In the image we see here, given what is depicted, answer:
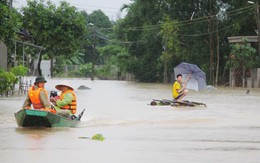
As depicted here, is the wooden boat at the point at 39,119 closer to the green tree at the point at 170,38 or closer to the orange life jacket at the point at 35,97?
the orange life jacket at the point at 35,97

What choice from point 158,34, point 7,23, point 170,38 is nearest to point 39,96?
point 7,23

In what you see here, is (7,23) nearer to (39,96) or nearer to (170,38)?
(39,96)

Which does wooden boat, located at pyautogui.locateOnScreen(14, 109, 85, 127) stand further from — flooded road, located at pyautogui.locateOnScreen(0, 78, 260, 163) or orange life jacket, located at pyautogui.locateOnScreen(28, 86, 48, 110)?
orange life jacket, located at pyautogui.locateOnScreen(28, 86, 48, 110)

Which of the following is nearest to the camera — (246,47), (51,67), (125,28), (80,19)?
(80,19)

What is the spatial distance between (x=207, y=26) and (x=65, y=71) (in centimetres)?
4281

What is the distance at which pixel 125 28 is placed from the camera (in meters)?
78.0

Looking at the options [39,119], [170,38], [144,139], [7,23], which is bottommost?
[144,139]

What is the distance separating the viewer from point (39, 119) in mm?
17562

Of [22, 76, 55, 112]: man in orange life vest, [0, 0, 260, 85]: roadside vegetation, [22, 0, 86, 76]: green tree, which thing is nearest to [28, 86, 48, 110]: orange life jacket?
[22, 76, 55, 112]: man in orange life vest

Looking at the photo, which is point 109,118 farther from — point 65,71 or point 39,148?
point 65,71

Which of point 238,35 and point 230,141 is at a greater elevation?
point 238,35

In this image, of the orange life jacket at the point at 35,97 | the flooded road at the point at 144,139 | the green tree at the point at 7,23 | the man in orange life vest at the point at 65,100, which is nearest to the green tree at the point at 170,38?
the green tree at the point at 7,23

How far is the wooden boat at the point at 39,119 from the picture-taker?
56.5ft

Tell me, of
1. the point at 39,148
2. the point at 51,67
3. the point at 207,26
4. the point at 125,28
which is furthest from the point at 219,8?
the point at 39,148
